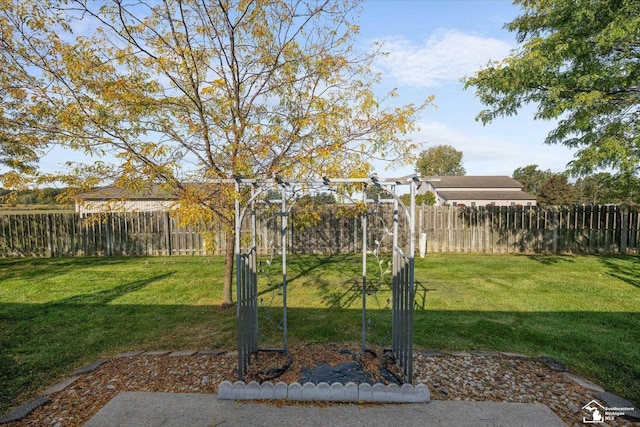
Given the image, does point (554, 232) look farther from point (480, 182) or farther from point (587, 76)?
point (480, 182)

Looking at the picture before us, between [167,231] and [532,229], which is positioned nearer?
[532,229]

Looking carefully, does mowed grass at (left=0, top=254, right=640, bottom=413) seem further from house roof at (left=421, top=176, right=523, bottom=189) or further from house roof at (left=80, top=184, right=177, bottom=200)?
house roof at (left=421, top=176, right=523, bottom=189)

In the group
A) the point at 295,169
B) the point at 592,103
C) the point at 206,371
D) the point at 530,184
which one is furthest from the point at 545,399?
the point at 530,184

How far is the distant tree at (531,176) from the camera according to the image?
156 ft

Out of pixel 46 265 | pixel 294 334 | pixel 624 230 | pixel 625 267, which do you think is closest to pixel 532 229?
pixel 624 230

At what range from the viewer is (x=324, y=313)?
520 centimetres

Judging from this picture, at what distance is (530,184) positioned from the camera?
47969mm

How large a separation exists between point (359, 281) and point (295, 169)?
384cm

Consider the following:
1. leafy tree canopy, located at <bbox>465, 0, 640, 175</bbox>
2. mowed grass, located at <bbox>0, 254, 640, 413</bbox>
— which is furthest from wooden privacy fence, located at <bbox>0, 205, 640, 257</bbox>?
leafy tree canopy, located at <bbox>465, 0, 640, 175</bbox>

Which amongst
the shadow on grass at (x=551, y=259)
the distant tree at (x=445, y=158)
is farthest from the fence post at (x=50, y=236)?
the distant tree at (x=445, y=158)

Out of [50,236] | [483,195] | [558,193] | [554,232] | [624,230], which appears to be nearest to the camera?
[624,230]

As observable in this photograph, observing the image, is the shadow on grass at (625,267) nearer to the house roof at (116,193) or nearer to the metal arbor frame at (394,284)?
the metal arbor frame at (394,284)

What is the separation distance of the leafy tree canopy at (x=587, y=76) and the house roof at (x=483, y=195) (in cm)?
2359

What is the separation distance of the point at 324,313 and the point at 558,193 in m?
35.0
